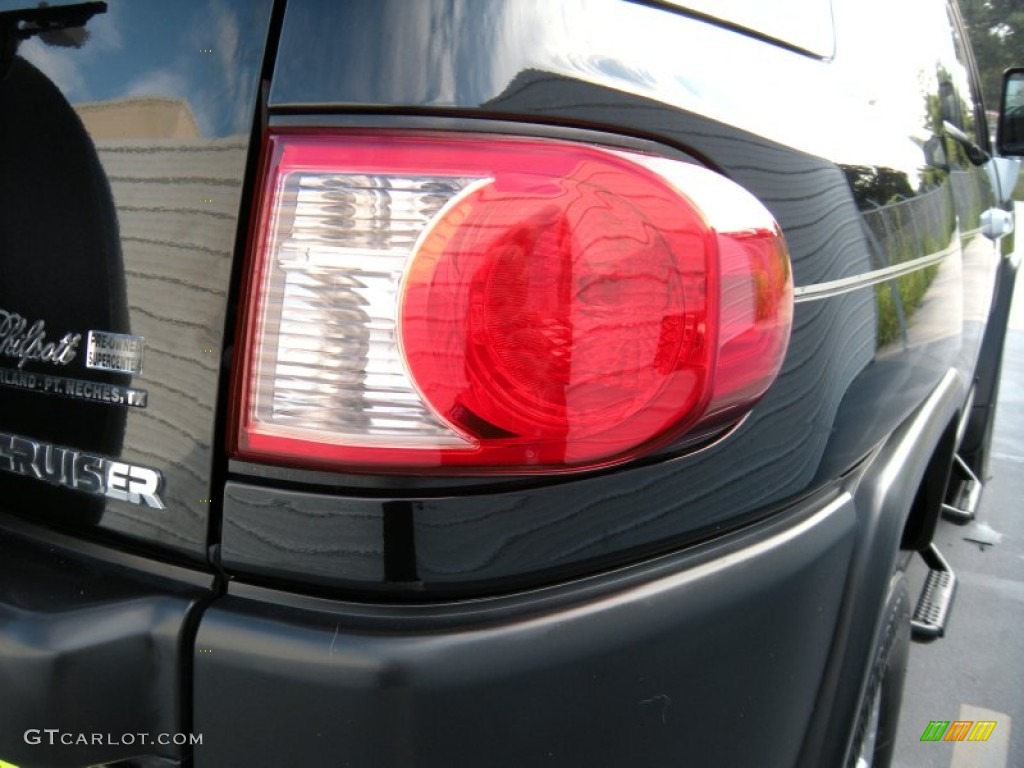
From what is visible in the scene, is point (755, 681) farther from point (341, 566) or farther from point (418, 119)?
point (418, 119)

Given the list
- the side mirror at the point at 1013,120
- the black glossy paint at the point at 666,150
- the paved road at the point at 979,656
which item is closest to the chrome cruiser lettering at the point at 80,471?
the black glossy paint at the point at 666,150

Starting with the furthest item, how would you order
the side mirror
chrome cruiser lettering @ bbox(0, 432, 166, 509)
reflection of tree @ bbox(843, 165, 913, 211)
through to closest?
the side mirror < reflection of tree @ bbox(843, 165, 913, 211) < chrome cruiser lettering @ bbox(0, 432, 166, 509)

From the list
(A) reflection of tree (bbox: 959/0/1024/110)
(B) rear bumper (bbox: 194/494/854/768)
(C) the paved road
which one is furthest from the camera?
(A) reflection of tree (bbox: 959/0/1024/110)

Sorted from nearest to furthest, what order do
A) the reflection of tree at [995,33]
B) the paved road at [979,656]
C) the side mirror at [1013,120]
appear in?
the paved road at [979,656]
the side mirror at [1013,120]
the reflection of tree at [995,33]

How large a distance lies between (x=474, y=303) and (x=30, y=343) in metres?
0.53

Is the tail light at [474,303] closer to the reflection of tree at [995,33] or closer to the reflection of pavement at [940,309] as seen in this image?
the reflection of pavement at [940,309]

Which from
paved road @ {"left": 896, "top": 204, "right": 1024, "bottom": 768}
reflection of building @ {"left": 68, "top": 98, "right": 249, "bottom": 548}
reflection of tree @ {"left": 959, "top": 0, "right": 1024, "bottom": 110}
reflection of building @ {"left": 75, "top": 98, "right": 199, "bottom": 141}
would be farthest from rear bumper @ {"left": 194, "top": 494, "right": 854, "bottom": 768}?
reflection of tree @ {"left": 959, "top": 0, "right": 1024, "bottom": 110}

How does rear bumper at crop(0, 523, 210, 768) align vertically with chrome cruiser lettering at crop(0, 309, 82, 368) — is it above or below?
below

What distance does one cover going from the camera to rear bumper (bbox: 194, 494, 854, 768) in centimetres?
88

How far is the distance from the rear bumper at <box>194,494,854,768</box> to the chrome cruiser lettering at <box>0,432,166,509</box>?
0.15 metres

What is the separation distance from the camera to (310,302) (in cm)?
91

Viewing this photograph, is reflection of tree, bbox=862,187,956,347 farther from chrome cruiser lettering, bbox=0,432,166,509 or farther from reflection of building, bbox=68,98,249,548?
chrome cruiser lettering, bbox=0,432,166,509

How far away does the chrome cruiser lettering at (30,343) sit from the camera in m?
1.03

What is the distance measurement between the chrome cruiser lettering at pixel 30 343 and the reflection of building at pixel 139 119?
0.72ft
